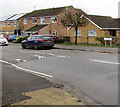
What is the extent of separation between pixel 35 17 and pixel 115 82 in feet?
151

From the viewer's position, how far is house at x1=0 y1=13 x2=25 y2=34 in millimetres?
57534

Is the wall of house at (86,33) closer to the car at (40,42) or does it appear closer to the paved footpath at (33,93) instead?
the car at (40,42)

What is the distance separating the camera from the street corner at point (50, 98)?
548 centimetres

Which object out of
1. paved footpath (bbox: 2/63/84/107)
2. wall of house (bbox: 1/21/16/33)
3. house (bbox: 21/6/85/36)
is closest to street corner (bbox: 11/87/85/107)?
paved footpath (bbox: 2/63/84/107)

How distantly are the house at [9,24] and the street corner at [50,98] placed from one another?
51541 mm

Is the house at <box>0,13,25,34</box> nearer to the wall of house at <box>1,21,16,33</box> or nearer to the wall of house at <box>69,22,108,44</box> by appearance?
the wall of house at <box>1,21,16,33</box>

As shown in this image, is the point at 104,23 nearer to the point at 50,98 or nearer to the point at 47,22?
→ the point at 47,22

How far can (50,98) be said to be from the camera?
19.3 feet

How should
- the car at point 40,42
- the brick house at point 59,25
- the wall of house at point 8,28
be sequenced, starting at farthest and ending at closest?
the wall of house at point 8,28, the brick house at point 59,25, the car at point 40,42

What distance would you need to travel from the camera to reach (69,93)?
6.49 meters

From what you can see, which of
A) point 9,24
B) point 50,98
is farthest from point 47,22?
point 50,98

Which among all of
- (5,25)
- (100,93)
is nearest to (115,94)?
A: (100,93)

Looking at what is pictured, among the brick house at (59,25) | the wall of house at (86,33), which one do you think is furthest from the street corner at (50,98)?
the wall of house at (86,33)

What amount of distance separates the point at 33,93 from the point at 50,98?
0.77m
